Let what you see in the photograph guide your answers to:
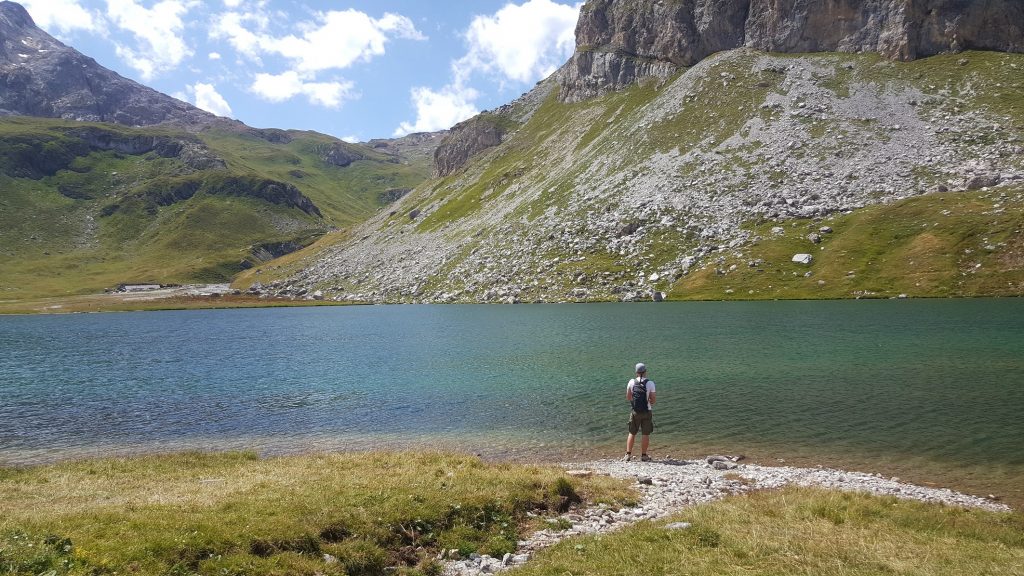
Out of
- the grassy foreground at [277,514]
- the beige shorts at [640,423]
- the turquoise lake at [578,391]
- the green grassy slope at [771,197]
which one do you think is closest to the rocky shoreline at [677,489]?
the grassy foreground at [277,514]

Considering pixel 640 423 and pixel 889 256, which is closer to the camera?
pixel 640 423

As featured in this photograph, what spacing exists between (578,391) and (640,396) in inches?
672

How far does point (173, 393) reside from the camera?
50.2 meters

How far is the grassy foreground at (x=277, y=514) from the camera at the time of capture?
13.1m

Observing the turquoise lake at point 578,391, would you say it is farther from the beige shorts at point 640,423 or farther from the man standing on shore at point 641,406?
the beige shorts at point 640,423

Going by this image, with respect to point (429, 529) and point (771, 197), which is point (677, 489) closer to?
point (429, 529)

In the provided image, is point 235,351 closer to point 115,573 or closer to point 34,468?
point 34,468

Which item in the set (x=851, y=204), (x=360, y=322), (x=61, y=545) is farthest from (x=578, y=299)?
(x=61, y=545)

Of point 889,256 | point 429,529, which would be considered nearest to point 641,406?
point 429,529

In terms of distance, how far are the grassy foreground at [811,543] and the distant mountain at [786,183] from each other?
9477 cm

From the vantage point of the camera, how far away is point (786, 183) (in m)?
126

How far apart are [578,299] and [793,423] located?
297ft

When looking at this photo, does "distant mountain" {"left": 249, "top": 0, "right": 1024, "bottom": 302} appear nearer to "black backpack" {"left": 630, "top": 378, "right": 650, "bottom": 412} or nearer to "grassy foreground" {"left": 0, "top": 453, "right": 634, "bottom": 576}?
"black backpack" {"left": 630, "top": 378, "right": 650, "bottom": 412}

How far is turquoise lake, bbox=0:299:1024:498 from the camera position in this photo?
30.5 m
